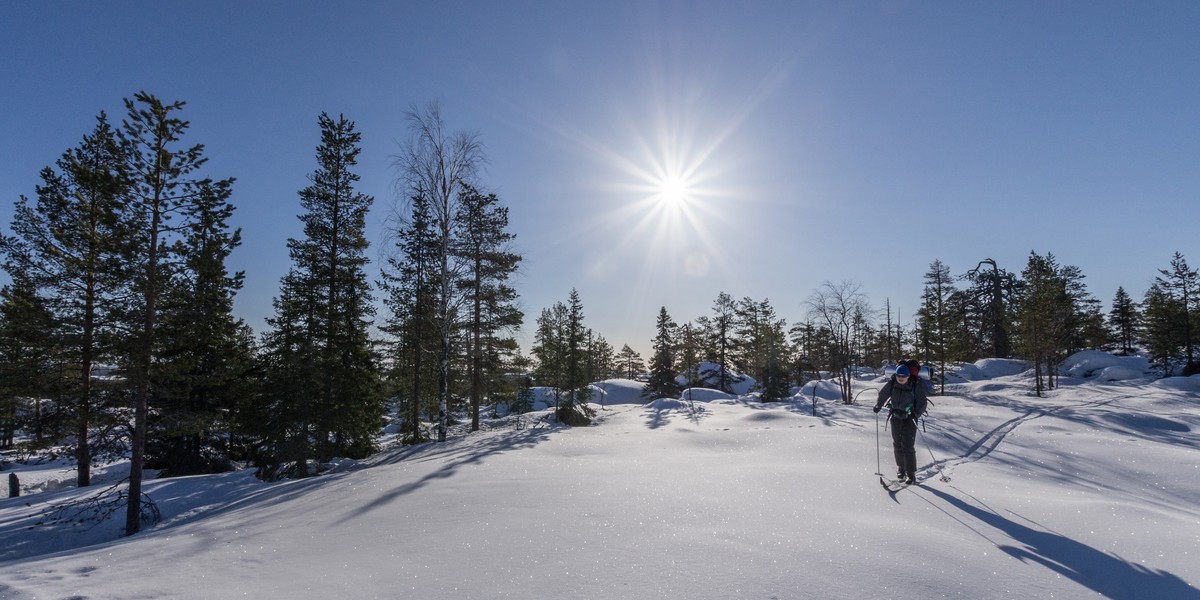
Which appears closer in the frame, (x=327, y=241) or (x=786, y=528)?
(x=786, y=528)

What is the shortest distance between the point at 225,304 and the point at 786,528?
1414 cm

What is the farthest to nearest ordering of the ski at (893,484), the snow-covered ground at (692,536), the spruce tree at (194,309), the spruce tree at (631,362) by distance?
the spruce tree at (631,362) < the spruce tree at (194,309) < the ski at (893,484) < the snow-covered ground at (692,536)

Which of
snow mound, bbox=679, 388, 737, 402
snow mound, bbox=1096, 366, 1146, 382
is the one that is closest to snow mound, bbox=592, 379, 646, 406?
snow mound, bbox=679, 388, 737, 402

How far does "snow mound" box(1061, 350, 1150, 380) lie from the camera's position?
36438mm

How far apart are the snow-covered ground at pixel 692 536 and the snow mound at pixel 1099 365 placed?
39.7 m

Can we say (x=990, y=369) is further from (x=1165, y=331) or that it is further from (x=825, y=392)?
(x=825, y=392)

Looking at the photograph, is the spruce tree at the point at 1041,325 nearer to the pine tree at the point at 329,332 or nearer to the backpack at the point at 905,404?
the backpack at the point at 905,404

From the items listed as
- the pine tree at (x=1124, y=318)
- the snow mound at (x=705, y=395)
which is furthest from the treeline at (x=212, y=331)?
the pine tree at (x=1124, y=318)

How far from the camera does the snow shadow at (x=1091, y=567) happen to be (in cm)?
339

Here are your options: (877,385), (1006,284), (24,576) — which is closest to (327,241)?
(24,576)

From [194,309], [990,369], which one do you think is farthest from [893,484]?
[990,369]

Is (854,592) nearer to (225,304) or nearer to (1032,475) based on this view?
(1032,475)

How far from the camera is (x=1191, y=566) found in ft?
12.4

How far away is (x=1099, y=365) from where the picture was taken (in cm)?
3809
